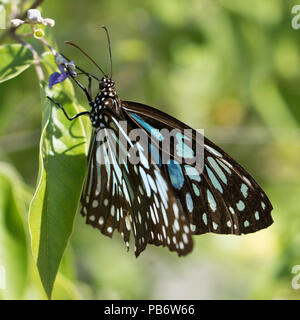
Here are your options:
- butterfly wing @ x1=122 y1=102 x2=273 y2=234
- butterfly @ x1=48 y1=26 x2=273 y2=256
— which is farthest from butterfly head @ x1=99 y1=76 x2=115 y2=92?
butterfly wing @ x1=122 y1=102 x2=273 y2=234

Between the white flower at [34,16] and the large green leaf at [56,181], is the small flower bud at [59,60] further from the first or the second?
the white flower at [34,16]

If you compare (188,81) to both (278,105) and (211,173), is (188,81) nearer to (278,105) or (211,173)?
(278,105)

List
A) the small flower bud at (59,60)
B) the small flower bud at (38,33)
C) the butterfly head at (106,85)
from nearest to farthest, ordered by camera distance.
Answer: the small flower bud at (38,33), the small flower bud at (59,60), the butterfly head at (106,85)

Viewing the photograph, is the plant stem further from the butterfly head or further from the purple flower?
the butterfly head

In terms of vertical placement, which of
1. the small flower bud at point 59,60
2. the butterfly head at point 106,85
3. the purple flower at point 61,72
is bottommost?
the purple flower at point 61,72

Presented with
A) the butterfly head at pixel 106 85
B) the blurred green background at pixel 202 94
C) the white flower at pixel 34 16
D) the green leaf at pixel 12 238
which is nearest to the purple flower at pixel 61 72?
the white flower at pixel 34 16

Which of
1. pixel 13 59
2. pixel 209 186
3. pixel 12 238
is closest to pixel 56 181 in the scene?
pixel 12 238
